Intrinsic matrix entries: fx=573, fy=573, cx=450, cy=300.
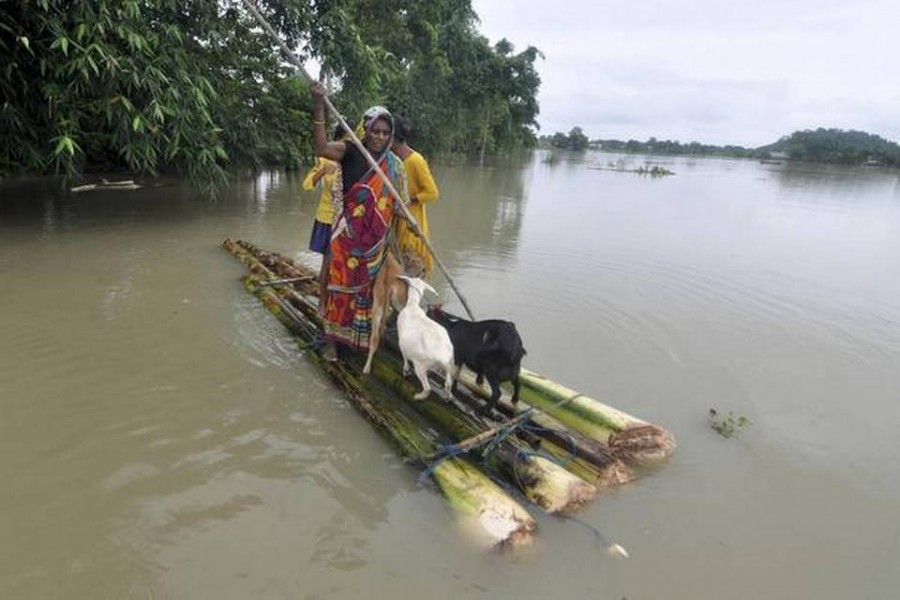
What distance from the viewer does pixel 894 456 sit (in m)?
4.07

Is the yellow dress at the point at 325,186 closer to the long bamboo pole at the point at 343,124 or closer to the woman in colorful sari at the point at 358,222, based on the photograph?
the woman in colorful sari at the point at 358,222

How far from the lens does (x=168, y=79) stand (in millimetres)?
7094

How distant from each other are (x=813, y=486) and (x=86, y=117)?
8.94 meters

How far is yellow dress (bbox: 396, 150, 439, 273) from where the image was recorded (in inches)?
168

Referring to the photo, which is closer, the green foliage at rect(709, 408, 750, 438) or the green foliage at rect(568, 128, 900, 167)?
the green foliage at rect(709, 408, 750, 438)

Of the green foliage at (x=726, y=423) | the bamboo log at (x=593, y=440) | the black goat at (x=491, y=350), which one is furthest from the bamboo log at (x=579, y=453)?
the green foliage at (x=726, y=423)

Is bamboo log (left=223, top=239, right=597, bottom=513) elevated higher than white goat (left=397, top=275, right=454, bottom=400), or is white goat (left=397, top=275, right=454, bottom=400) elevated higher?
white goat (left=397, top=275, right=454, bottom=400)

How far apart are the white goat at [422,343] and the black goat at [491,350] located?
3.7 inches

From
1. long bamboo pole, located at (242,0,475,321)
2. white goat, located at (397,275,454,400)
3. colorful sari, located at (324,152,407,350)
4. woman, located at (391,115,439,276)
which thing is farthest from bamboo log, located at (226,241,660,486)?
long bamboo pole, located at (242,0,475,321)

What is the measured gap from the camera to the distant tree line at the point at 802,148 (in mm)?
67500

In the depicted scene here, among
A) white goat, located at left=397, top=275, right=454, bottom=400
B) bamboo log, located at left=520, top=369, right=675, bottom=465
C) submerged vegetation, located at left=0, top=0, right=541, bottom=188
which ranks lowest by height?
bamboo log, located at left=520, top=369, right=675, bottom=465

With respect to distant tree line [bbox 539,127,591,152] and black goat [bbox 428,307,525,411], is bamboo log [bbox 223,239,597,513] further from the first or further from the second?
distant tree line [bbox 539,127,591,152]

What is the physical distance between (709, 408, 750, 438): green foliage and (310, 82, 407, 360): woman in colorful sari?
2.67 metres

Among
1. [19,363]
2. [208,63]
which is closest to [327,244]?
[19,363]
